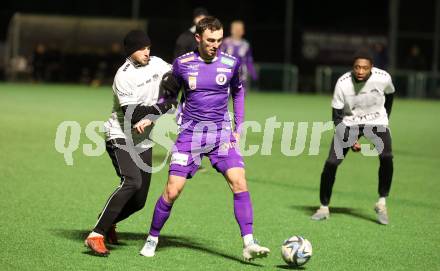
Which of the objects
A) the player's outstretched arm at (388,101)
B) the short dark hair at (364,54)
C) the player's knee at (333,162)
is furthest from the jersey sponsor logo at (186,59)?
the player's outstretched arm at (388,101)

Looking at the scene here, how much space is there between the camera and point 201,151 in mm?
7711

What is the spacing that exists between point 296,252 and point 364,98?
3.07 metres

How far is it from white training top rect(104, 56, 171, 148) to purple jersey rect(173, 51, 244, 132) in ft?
0.92

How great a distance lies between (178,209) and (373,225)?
2.20 m

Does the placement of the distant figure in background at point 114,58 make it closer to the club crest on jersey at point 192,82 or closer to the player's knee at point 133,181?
the player's knee at point 133,181

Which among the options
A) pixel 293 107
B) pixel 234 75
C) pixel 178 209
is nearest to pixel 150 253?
pixel 234 75

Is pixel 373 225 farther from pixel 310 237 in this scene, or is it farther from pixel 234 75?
pixel 234 75

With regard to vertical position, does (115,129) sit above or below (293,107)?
above

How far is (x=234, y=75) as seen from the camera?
7711 millimetres

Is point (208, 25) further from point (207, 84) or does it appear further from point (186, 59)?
point (207, 84)

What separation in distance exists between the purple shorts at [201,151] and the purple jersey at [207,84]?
0.11 m

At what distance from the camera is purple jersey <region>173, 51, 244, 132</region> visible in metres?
7.64

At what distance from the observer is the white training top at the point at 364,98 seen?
32.3ft

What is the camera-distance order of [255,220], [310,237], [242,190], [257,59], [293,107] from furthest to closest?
[257,59], [293,107], [255,220], [310,237], [242,190]
